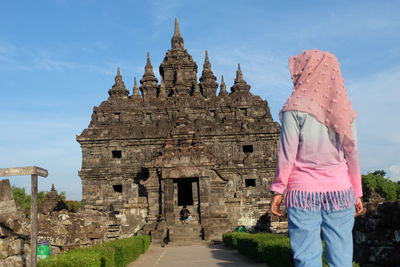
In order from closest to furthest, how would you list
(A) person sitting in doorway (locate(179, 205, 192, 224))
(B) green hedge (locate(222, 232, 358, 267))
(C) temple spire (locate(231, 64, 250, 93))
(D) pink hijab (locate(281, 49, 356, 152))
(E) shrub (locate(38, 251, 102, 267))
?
1. (D) pink hijab (locate(281, 49, 356, 152))
2. (E) shrub (locate(38, 251, 102, 267))
3. (B) green hedge (locate(222, 232, 358, 267))
4. (A) person sitting in doorway (locate(179, 205, 192, 224))
5. (C) temple spire (locate(231, 64, 250, 93))

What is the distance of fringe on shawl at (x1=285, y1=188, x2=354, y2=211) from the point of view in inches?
135

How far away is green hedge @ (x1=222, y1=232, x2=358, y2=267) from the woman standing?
10.5 feet

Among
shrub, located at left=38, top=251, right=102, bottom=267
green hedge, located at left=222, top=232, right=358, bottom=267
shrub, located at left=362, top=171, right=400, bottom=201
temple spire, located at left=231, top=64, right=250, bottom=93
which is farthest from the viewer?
shrub, located at left=362, top=171, right=400, bottom=201

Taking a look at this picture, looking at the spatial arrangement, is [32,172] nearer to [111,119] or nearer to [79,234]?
[79,234]

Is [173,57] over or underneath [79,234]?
over

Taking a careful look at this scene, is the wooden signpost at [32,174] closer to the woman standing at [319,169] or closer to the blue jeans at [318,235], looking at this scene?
the woman standing at [319,169]

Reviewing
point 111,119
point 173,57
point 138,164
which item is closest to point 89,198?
point 138,164

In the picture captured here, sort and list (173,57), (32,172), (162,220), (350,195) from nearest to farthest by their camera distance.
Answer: (350,195) < (32,172) < (162,220) < (173,57)

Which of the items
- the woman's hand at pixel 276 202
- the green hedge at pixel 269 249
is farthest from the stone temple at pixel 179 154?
the woman's hand at pixel 276 202

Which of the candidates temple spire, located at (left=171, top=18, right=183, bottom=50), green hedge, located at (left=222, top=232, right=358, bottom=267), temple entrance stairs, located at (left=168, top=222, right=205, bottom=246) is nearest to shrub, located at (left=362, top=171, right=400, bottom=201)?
temple spire, located at (left=171, top=18, right=183, bottom=50)

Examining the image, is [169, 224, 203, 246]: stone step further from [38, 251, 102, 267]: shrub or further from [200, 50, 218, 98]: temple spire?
[200, 50, 218, 98]: temple spire

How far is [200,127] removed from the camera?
3609 centimetres

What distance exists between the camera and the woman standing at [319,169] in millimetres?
3434

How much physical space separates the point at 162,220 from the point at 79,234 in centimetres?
1228
